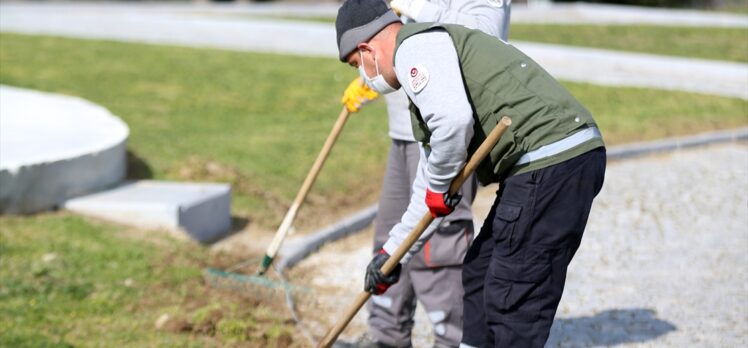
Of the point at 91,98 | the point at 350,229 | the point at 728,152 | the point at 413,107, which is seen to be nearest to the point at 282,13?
the point at 91,98

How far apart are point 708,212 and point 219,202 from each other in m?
3.52

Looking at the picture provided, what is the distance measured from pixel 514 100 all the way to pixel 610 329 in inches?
90.7

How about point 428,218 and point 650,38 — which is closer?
point 428,218

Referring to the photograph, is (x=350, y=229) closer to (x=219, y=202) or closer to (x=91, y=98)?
(x=219, y=202)

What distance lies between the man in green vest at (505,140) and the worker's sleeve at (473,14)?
2.18ft

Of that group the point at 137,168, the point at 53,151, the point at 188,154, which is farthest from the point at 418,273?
the point at 188,154

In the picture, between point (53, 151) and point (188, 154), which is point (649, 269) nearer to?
point (53, 151)

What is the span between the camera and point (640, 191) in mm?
8883

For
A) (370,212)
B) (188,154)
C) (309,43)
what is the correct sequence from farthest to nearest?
(309,43)
(188,154)
(370,212)

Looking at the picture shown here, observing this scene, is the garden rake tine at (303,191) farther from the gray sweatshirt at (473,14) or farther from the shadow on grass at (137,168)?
the shadow on grass at (137,168)

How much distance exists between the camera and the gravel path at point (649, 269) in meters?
5.67

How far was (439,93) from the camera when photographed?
3.61 metres

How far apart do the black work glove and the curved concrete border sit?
10.9ft

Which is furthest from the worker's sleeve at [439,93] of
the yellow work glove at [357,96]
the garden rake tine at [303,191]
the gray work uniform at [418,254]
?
the garden rake tine at [303,191]
